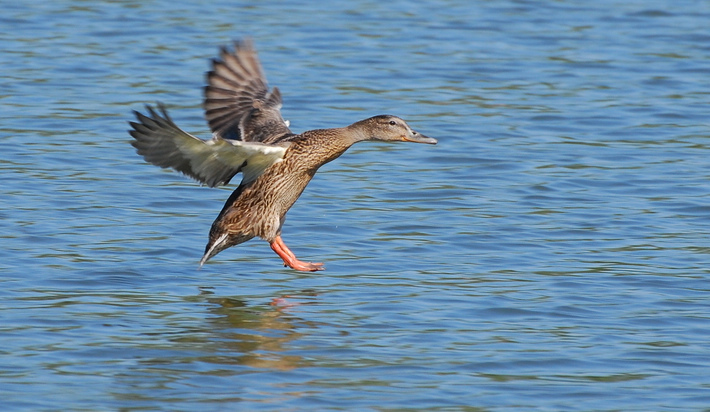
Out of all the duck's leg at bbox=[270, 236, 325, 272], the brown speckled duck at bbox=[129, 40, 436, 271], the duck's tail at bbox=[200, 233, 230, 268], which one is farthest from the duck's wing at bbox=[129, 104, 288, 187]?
the duck's leg at bbox=[270, 236, 325, 272]

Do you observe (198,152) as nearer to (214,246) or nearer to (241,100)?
(214,246)

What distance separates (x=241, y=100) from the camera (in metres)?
9.88

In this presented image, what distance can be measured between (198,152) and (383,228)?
89.4 inches

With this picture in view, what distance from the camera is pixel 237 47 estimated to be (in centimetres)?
1011

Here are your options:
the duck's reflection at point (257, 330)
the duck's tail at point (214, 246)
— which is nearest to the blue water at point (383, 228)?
the duck's reflection at point (257, 330)

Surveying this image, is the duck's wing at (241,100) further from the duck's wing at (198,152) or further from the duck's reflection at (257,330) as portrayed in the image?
the duck's reflection at (257,330)

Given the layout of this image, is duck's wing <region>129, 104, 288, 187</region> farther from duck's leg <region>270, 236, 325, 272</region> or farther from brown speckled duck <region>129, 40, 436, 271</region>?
duck's leg <region>270, 236, 325, 272</region>

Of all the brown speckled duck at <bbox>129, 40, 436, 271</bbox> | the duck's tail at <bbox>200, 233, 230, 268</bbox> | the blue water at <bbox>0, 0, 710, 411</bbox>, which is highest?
the brown speckled duck at <bbox>129, 40, 436, 271</bbox>

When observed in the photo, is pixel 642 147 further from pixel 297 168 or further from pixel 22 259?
pixel 22 259

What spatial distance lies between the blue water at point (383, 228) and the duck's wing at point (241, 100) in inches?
35.8

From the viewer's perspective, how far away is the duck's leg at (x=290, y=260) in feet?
29.0

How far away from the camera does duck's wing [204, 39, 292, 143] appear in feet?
31.3

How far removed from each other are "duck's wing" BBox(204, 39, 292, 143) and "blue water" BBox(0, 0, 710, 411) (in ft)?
2.98

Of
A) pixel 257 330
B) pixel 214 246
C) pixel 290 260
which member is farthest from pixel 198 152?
pixel 257 330
